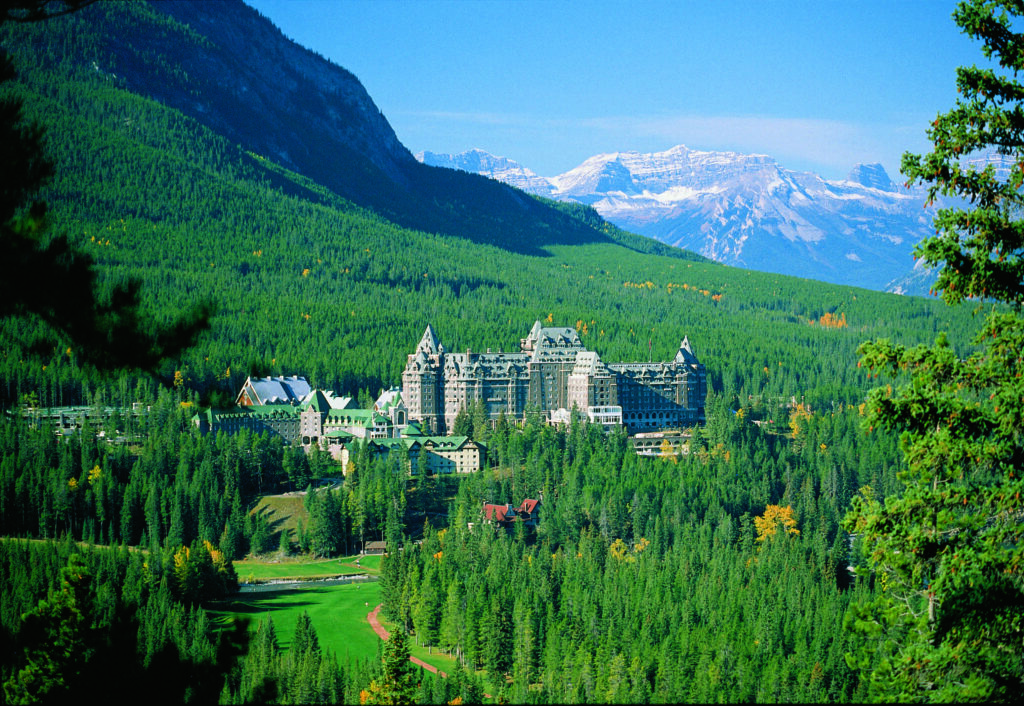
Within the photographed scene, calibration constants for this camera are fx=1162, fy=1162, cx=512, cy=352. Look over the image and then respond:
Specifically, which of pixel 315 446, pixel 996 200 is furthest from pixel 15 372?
pixel 996 200

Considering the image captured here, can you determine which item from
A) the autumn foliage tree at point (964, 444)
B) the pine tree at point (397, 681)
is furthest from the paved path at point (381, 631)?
the autumn foliage tree at point (964, 444)

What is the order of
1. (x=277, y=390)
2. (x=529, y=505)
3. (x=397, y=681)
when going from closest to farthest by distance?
(x=397, y=681), (x=529, y=505), (x=277, y=390)

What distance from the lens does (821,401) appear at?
536 ft

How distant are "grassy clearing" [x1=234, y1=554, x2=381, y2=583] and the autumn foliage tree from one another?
246ft

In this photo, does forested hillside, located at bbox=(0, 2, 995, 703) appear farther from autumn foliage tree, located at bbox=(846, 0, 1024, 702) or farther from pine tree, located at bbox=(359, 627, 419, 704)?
autumn foliage tree, located at bbox=(846, 0, 1024, 702)

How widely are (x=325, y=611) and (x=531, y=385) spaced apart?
198ft

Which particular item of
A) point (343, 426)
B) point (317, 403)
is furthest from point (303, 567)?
point (317, 403)

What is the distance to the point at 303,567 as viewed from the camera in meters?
96.7

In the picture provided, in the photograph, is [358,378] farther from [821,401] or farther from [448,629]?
→ [448,629]

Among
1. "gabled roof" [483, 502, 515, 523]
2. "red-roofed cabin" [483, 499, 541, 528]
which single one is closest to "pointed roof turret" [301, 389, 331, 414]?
"red-roofed cabin" [483, 499, 541, 528]

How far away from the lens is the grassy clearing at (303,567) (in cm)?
9338

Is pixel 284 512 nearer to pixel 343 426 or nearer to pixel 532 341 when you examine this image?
pixel 343 426

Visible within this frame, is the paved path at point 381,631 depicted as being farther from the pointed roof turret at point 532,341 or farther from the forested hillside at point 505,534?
the pointed roof turret at point 532,341

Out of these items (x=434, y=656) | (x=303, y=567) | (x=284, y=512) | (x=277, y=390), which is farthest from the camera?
(x=277, y=390)
